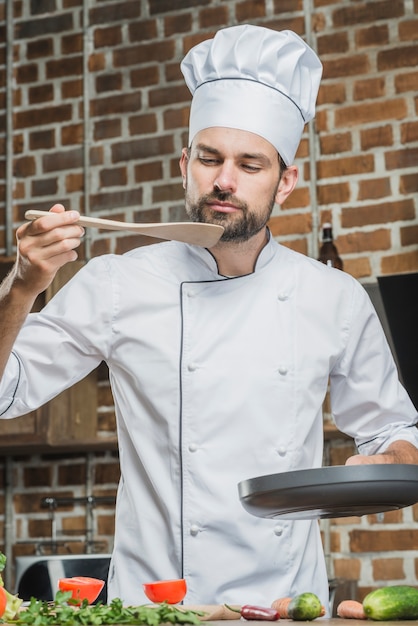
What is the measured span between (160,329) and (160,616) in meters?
0.73

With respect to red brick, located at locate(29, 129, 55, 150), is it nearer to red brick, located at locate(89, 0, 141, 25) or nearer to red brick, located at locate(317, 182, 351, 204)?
red brick, located at locate(89, 0, 141, 25)

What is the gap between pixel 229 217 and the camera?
1790 millimetres

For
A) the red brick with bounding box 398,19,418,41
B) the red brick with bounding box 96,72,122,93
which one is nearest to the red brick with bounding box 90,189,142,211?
the red brick with bounding box 96,72,122,93

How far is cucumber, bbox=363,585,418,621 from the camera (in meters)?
1.30

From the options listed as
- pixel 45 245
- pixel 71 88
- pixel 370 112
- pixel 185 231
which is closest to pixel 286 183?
pixel 185 231

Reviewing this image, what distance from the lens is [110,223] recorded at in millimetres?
1451

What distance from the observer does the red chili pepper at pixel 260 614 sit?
1312 millimetres

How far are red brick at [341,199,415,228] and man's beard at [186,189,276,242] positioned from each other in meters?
1.21

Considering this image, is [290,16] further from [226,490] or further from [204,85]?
[226,490]

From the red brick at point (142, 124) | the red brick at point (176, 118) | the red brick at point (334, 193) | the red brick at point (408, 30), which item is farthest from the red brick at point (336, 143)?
the red brick at point (142, 124)

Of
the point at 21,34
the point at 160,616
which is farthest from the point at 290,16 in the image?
the point at 160,616

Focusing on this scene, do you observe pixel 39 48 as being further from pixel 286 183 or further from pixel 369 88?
pixel 286 183

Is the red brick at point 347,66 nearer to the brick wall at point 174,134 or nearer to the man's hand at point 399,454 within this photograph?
the brick wall at point 174,134

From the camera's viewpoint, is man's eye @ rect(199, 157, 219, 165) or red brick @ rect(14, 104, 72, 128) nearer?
man's eye @ rect(199, 157, 219, 165)
